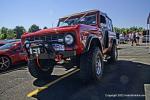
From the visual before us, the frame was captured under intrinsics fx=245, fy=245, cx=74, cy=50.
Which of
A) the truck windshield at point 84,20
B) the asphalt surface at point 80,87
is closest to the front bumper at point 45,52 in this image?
the asphalt surface at point 80,87

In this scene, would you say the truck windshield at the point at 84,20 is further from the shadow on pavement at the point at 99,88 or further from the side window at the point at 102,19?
the shadow on pavement at the point at 99,88

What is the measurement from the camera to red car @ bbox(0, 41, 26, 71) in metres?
10.5

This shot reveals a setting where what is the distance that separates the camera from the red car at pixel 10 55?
10.5 m

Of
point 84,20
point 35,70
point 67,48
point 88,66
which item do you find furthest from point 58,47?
point 84,20

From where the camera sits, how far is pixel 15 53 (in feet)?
35.9

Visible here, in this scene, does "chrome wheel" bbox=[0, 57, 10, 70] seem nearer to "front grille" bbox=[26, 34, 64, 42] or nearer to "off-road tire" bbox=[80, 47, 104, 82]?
"front grille" bbox=[26, 34, 64, 42]

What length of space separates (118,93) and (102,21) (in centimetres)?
377

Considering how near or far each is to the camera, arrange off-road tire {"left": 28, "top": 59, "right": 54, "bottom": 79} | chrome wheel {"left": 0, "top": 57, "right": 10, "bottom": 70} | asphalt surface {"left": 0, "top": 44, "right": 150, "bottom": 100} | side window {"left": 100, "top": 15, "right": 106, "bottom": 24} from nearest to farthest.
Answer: asphalt surface {"left": 0, "top": 44, "right": 150, "bottom": 100} < off-road tire {"left": 28, "top": 59, "right": 54, "bottom": 79} < side window {"left": 100, "top": 15, "right": 106, "bottom": 24} < chrome wheel {"left": 0, "top": 57, "right": 10, "bottom": 70}

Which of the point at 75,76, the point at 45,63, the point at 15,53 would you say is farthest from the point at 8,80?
the point at 15,53

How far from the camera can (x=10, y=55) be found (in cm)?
1071

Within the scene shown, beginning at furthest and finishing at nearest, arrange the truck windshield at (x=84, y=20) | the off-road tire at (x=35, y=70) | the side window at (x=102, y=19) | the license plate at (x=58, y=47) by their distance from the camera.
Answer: the side window at (x=102, y=19) → the truck windshield at (x=84, y=20) → the off-road tire at (x=35, y=70) → the license plate at (x=58, y=47)

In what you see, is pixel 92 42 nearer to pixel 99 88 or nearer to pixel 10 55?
pixel 99 88

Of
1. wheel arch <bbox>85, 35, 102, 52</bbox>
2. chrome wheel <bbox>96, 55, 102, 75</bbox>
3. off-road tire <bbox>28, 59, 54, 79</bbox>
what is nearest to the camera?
wheel arch <bbox>85, 35, 102, 52</bbox>

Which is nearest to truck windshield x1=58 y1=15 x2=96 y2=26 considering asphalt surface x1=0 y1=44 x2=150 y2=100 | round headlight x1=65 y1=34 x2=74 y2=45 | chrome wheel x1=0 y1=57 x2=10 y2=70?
asphalt surface x1=0 y1=44 x2=150 y2=100
